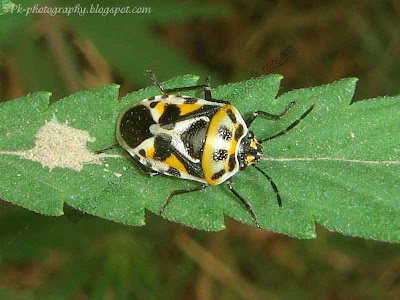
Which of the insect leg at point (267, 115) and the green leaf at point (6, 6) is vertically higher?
the green leaf at point (6, 6)

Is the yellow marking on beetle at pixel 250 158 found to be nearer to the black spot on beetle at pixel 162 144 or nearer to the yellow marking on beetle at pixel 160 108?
the black spot on beetle at pixel 162 144

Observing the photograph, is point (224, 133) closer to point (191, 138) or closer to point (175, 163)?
point (191, 138)

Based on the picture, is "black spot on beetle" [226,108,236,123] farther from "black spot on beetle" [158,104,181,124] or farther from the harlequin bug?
"black spot on beetle" [158,104,181,124]

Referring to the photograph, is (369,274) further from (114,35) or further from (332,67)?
(114,35)

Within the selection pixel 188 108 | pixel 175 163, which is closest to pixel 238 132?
pixel 188 108

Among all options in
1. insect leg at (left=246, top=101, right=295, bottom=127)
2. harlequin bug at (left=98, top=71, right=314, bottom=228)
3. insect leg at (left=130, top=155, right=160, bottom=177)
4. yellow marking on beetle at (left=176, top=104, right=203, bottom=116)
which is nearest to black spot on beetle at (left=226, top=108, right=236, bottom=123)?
harlequin bug at (left=98, top=71, right=314, bottom=228)

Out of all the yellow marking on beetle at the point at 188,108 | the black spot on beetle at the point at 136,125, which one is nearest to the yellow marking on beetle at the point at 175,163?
the black spot on beetle at the point at 136,125

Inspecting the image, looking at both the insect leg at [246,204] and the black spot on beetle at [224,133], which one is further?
the black spot on beetle at [224,133]
